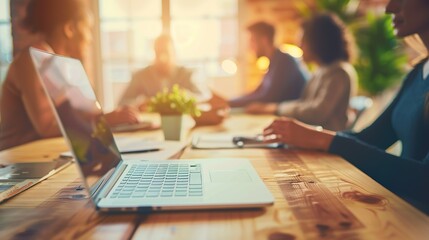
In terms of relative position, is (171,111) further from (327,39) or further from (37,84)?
(327,39)

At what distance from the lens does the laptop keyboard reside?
729mm

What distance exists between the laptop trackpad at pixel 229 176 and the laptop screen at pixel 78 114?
0.70 ft

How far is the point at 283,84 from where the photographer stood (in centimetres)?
332

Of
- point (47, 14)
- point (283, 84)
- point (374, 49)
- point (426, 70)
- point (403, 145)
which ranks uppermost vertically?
point (47, 14)

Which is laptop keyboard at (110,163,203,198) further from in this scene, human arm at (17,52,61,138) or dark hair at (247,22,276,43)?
dark hair at (247,22,276,43)

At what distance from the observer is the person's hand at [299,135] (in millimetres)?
1268

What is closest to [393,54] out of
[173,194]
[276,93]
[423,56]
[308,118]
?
[276,93]

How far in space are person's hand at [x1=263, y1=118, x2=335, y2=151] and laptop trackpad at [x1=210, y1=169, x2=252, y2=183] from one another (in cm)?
42

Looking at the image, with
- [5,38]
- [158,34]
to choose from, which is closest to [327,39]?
[158,34]

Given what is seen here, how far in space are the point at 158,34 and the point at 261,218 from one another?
4.43 meters

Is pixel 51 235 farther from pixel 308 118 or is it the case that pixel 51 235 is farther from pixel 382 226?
pixel 308 118

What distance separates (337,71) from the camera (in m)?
2.38

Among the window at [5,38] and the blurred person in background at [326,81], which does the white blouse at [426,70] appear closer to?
the blurred person in background at [326,81]

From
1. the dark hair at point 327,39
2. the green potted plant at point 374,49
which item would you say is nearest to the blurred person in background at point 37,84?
the dark hair at point 327,39
